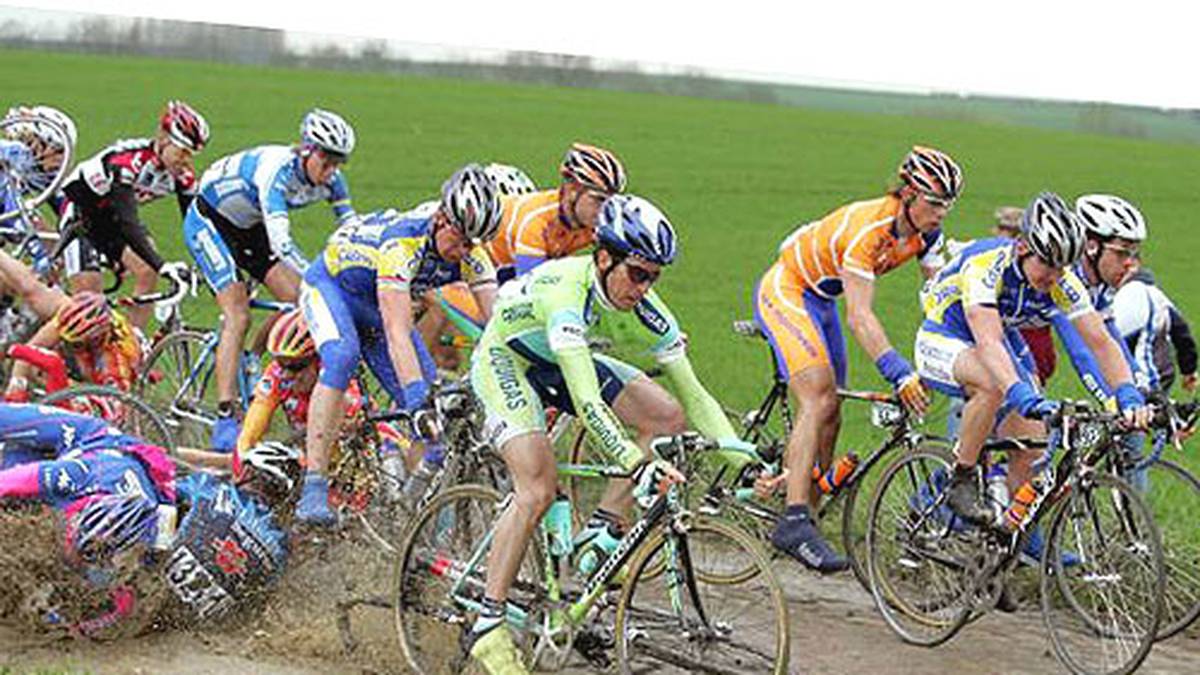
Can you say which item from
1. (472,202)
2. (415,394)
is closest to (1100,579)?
(415,394)

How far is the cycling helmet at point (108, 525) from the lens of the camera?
8.05m

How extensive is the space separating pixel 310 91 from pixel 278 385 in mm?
43842

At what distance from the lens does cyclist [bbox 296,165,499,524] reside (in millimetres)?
9102

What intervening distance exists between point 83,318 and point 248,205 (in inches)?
53.1

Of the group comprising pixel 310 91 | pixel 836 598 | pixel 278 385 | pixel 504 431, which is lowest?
pixel 310 91

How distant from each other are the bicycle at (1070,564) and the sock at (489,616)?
8.57 ft

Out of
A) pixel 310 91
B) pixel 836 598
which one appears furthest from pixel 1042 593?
pixel 310 91

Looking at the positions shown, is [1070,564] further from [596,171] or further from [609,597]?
[596,171]

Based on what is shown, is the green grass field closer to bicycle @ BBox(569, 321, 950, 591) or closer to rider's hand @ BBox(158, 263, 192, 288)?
rider's hand @ BBox(158, 263, 192, 288)

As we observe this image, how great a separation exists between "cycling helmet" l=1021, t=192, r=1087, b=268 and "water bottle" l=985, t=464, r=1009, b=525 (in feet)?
3.67

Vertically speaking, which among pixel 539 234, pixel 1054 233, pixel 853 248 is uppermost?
pixel 1054 233

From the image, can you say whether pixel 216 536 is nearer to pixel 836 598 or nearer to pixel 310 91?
pixel 836 598

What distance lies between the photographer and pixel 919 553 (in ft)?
31.6

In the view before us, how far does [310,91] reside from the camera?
5319 cm
